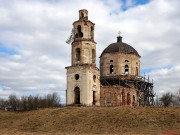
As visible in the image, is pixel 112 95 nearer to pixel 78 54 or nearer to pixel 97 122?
pixel 78 54

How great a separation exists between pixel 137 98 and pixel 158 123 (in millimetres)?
16429

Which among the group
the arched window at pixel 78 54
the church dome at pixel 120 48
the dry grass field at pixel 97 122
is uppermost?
the church dome at pixel 120 48

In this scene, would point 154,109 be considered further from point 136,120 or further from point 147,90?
point 147,90

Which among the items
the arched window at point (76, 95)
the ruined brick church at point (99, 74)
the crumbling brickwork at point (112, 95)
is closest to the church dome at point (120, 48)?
the ruined brick church at point (99, 74)

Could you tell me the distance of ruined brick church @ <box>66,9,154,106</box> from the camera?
34.8 meters

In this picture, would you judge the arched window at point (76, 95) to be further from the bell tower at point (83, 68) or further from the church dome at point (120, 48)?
the church dome at point (120, 48)

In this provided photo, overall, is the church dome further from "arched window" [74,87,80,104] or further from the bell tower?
"arched window" [74,87,80,104]

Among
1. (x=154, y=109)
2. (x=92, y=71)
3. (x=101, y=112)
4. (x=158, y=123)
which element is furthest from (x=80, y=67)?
(x=158, y=123)

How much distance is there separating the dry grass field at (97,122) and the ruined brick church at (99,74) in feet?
15.5

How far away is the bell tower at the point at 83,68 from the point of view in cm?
3447

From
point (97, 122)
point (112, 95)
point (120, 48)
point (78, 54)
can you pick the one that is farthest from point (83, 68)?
point (97, 122)


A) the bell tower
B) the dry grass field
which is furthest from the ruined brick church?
the dry grass field

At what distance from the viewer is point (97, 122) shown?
85.5 feet

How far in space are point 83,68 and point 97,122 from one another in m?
9.69
